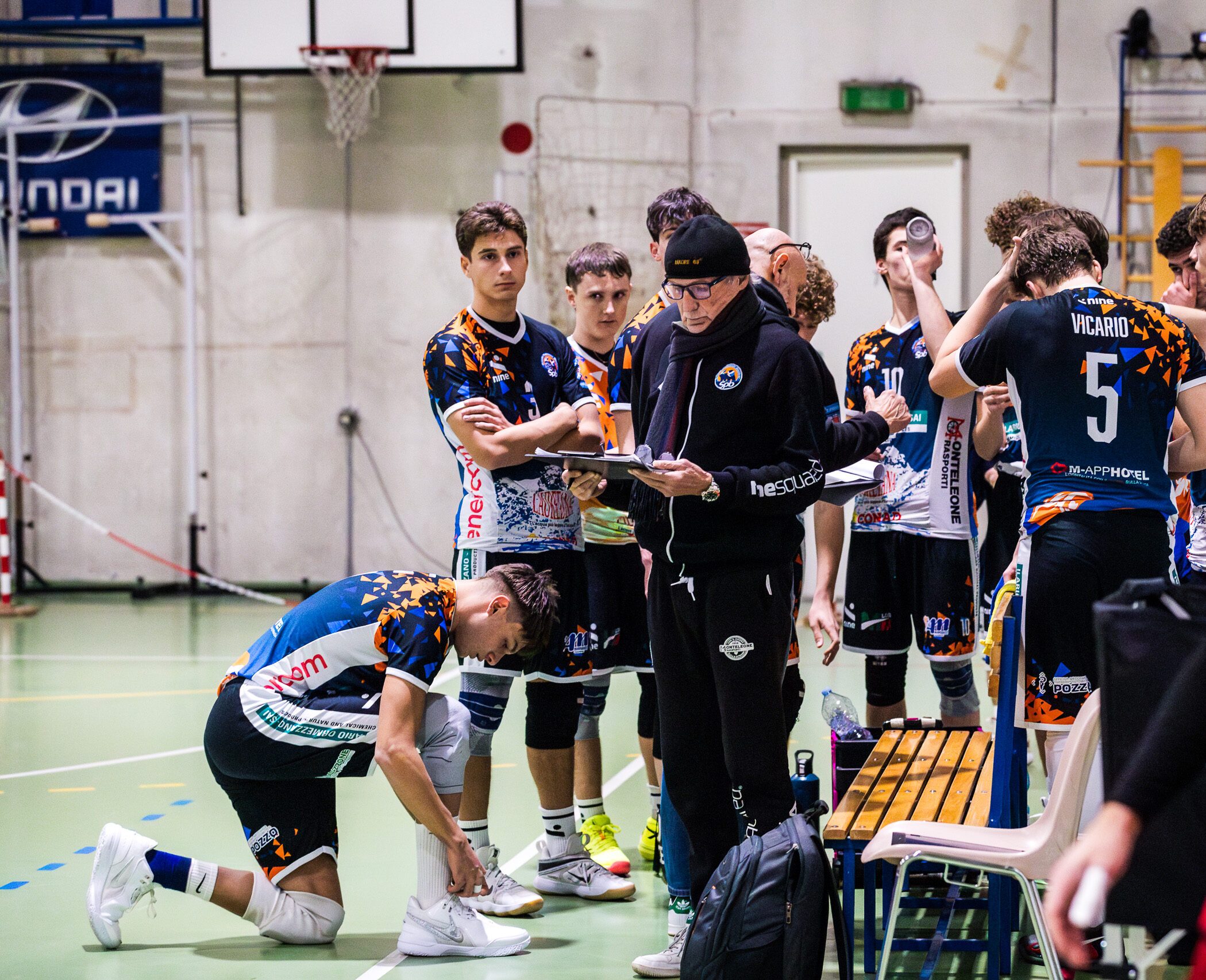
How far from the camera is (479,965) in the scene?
10.5 ft

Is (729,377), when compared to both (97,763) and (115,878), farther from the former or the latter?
(97,763)

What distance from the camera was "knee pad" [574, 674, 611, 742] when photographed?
13.2 ft

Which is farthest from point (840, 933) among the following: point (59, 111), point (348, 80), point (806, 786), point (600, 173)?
point (59, 111)

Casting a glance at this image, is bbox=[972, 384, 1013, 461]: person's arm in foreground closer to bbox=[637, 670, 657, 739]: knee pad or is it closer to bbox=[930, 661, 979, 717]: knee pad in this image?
bbox=[930, 661, 979, 717]: knee pad

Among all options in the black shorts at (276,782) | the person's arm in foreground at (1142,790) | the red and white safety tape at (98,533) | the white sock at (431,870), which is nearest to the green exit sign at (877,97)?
the red and white safety tape at (98,533)

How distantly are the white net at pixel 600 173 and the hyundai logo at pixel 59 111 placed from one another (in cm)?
362

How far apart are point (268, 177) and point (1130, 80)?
669cm

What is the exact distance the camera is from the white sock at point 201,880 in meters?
3.35

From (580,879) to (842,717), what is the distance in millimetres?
954

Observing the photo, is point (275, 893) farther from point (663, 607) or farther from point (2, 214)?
point (2, 214)

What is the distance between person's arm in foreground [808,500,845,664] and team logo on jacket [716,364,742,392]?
99 cm

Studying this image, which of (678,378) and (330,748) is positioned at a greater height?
(678,378)

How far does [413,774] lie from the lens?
298cm

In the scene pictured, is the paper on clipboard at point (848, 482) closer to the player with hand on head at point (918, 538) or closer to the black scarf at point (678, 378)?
the black scarf at point (678, 378)
